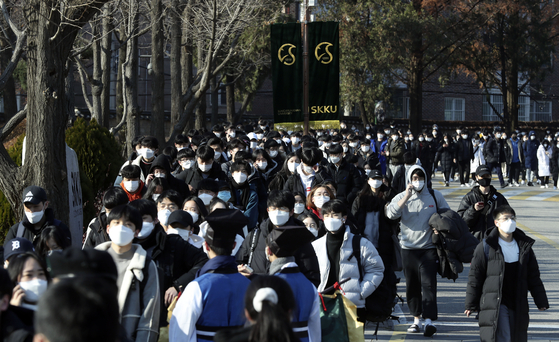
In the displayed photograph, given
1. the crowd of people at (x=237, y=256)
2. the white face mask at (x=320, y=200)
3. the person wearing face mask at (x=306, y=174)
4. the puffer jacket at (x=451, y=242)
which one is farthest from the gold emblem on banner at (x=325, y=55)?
the white face mask at (x=320, y=200)

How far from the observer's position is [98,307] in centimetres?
222

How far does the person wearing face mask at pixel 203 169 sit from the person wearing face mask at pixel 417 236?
7.56 feet

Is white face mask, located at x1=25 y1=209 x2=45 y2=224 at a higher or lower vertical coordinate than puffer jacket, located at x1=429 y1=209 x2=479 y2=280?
higher

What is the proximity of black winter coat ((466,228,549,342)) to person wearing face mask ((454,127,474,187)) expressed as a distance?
17.7m

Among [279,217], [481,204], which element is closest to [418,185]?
[481,204]

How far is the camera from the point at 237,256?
6086 millimetres

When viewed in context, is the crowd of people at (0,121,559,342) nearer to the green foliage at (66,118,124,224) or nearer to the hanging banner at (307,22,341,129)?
the hanging banner at (307,22,341,129)

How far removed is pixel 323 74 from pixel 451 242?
20.7ft

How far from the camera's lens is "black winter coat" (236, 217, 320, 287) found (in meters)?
4.98

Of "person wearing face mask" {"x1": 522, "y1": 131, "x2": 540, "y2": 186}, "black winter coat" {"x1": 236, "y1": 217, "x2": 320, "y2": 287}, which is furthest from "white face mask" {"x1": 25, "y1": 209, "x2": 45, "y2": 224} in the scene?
"person wearing face mask" {"x1": 522, "y1": 131, "x2": 540, "y2": 186}

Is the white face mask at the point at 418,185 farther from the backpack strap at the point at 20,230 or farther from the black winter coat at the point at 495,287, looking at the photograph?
the backpack strap at the point at 20,230

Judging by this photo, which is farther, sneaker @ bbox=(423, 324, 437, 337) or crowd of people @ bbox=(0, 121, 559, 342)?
sneaker @ bbox=(423, 324, 437, 337)

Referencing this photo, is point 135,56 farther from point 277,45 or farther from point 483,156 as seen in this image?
point 483,156

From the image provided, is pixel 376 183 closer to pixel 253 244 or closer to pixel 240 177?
pixel 240 177
